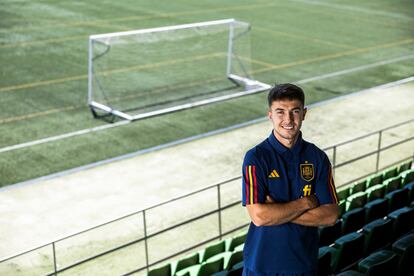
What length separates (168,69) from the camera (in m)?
22.2

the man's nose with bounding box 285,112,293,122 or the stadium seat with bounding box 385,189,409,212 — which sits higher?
the man's nose with bounding box 285,112,293,122

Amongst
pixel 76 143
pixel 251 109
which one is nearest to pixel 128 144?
pixel 76 143

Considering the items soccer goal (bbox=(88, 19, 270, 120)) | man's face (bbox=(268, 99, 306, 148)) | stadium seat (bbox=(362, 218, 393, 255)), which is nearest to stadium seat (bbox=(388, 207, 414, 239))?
stadium seat (bbox=(362, 218, 393, 255))

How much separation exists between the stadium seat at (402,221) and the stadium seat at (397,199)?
0.84 metres

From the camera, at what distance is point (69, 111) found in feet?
62.2

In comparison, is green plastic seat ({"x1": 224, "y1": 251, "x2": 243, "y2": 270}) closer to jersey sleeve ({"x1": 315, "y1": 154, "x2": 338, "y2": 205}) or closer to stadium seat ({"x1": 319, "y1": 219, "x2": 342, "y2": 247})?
stadium seat ({"x1": 319, "y1": 219, "x2": 342, "y2": 247})

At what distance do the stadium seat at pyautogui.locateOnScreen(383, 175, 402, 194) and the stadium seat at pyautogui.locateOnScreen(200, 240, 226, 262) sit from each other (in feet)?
11.3

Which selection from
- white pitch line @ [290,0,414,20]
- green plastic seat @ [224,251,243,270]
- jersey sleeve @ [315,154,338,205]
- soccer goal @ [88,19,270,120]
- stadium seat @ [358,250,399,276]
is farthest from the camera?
white pitch line @ [290,0,414,20]

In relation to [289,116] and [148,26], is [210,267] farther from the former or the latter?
[148,26]

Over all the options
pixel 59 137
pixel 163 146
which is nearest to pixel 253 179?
pixel 163 146

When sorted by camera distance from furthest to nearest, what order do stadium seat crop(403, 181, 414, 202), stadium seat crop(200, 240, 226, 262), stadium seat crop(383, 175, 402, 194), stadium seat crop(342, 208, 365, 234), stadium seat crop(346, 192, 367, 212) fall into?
stadium seat crop(383, 175, 402, 194) → stadium seat crop(403, 181, 414, 202) → stadium seat crop(346, 192, 367, 212) → stadium seat crop(342, 208, 365, 234) → stadium seat crop(200, 240, 226, 262)

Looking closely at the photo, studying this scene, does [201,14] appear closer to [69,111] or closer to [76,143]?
[69,111]

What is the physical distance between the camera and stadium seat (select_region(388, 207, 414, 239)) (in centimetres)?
916

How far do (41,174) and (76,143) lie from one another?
6.76ft
